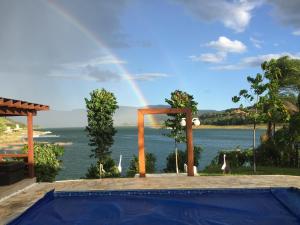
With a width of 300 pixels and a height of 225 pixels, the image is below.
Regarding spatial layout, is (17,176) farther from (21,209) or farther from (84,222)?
(84,222)

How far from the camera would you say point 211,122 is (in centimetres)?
11100

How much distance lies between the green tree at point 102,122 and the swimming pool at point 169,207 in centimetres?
1082

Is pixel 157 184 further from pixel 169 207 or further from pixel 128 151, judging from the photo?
pixel 128 151

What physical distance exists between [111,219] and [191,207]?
7.10 ft

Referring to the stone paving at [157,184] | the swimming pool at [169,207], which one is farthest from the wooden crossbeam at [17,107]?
the swimming pool at [169,207]

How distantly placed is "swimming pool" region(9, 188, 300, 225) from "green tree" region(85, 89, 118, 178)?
426 inches

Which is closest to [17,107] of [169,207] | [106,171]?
[169,207]

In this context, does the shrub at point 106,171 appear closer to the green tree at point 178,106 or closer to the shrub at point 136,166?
the shrub at point 136,166

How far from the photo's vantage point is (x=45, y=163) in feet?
70.1

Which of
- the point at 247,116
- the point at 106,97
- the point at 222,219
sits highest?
the point at 106,97

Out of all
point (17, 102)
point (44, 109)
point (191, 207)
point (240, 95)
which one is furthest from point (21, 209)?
point (240, 95)

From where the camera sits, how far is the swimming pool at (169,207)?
8.81 metres

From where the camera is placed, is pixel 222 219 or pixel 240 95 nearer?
pixel 222 219

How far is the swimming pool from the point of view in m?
8.81
